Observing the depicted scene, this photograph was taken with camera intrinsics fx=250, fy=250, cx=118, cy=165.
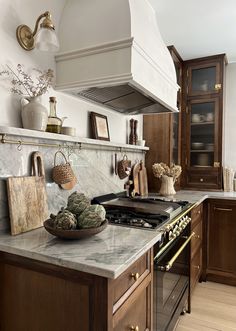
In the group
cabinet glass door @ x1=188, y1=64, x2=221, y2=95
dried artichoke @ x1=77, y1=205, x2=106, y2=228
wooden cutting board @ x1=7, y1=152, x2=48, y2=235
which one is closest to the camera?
dried artichoke @ x1=77, y1=205, x2=106, y2=228

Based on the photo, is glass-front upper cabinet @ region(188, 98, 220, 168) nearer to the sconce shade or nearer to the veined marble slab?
the veined marble slab

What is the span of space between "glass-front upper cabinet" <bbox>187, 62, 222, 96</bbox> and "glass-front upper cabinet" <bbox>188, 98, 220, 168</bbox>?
12 centimetres

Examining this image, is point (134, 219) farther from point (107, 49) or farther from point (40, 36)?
point (40, 36)

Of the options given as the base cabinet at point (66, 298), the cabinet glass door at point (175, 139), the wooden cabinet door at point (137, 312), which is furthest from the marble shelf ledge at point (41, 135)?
the cabinet glass door at point (175, 139)

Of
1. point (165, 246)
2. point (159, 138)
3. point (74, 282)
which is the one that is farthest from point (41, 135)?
point (159, 138)

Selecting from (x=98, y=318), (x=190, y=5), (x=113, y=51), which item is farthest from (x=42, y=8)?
(x=98, y=318)

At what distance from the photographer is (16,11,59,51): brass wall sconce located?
1294 mm

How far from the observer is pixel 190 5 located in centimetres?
200

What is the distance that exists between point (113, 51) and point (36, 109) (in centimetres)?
57

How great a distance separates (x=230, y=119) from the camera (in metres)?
3.30

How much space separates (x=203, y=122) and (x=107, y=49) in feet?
6.85

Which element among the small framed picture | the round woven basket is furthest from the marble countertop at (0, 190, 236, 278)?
the small framed picture

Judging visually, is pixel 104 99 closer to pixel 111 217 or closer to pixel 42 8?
pixel 42 8

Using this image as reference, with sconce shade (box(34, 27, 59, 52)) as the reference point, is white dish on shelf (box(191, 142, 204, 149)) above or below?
below
